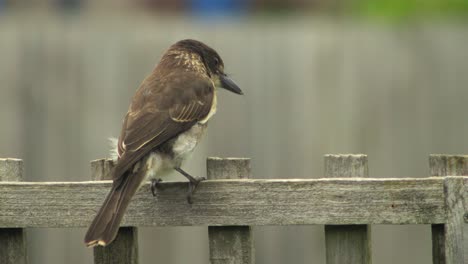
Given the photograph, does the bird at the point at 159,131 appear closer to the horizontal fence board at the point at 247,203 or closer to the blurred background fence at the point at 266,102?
the horizontal fence board at the point at 247,203

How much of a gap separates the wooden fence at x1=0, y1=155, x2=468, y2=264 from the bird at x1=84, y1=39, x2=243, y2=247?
0.10 meters

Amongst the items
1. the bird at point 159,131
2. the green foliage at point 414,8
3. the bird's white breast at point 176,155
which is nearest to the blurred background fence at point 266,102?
the green foliage at point 414,8

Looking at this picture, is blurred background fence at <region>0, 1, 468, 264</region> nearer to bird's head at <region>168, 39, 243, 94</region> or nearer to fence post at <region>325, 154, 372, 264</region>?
bird's head at <region>168, 39, 243, 94</region>

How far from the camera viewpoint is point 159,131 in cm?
587

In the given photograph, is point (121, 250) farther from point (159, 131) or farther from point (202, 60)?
point (202, 60)

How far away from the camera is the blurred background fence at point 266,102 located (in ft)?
32.2

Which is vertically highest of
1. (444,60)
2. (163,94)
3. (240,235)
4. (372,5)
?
(372,5)

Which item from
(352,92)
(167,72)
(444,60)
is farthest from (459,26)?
(167,72)

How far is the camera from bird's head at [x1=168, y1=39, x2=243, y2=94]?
275 inches

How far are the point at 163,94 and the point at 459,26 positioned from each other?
207 inches

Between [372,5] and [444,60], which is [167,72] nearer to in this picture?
[444,60]

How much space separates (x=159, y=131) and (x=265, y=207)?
1.08 m

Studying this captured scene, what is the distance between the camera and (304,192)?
4918mm

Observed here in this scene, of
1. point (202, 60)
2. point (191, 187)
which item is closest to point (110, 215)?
point (191, 187)
